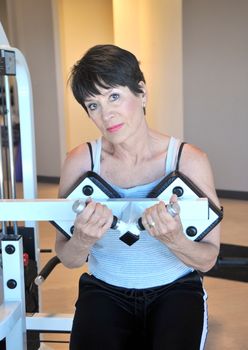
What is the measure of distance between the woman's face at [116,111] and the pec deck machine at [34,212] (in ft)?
0.37

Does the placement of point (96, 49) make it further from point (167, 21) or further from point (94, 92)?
point (167, 21)

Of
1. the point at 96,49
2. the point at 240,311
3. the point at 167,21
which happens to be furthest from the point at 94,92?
the point at 167,21

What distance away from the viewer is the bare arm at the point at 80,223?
1.09 meters

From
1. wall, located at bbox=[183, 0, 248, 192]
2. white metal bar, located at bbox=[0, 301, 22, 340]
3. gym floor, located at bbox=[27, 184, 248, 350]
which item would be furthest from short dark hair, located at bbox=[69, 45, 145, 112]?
wall, located at bbox=[183, 0, 248, 192]

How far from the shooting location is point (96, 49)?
1.32m

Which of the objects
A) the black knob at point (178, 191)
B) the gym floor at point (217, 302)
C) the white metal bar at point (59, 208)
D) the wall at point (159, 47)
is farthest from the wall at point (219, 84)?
the white metal bar at point (59, 208)

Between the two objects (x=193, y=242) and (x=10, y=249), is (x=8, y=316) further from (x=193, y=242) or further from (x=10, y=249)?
(x=193, y=242)

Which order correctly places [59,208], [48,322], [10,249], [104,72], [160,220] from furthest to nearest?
[48,322], [10,249], [104,72], [59,208], [160,220]

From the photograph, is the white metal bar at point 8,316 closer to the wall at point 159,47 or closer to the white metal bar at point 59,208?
the white metal bar at point 59,208

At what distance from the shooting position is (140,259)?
1330 mm

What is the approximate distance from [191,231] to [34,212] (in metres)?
0.34

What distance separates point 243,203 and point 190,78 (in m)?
1.15

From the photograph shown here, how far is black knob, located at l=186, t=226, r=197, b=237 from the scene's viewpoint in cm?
125

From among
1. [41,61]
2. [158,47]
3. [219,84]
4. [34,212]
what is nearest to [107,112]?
[34,212]
